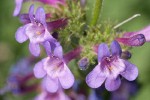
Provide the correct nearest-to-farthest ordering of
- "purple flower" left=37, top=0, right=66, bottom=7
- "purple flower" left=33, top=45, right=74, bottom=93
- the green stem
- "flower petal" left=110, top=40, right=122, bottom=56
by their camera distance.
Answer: "flower petal" left=110, top=40, right=122, bottom=56
"purple flower" left=33, top=45, right=74, bottom=93
the green stem
"purple flower" left=37, top=0, right=66, bottom=7

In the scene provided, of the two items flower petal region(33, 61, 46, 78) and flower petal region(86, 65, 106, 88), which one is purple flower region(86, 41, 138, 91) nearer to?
flower petal region(86, 65, 106, 88)

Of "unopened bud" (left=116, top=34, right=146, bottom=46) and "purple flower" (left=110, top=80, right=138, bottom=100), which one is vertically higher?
"unopened bud" (left=116, top=34, right=146, bottom=46)

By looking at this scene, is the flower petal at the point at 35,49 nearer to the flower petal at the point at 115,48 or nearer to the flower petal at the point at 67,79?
the flower petal at the point at 67,79

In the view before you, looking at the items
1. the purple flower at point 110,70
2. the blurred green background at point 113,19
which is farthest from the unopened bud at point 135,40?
the blurred green background at point 113,19

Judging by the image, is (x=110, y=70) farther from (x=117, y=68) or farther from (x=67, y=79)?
(x=67, y=79)

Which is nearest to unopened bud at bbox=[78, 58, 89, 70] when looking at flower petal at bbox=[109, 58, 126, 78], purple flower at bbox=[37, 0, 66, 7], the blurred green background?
flower petal at bbox=[109, 58, 126, 78]

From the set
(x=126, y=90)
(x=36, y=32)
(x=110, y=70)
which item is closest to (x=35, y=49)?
(x=36, y=32)
